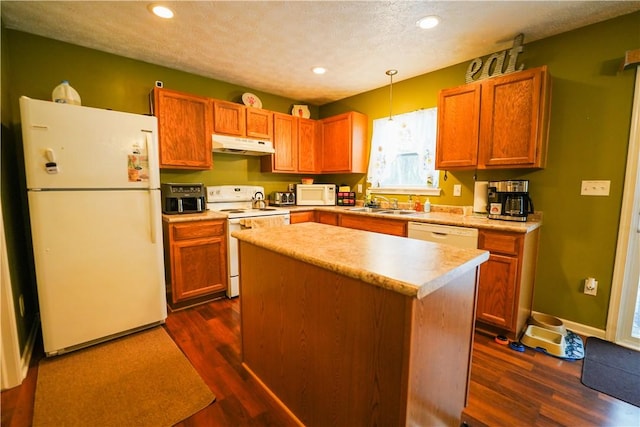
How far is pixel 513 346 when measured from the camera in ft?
6.82

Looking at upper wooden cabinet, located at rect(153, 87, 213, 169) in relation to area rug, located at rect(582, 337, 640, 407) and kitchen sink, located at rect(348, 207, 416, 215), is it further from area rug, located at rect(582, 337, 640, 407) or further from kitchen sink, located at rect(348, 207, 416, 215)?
area rug, located at rect(582, 337, 640, 407)

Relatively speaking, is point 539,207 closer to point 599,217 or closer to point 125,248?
point 599,217

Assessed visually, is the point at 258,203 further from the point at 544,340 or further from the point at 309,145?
the point at 544,340

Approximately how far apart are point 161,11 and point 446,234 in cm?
281

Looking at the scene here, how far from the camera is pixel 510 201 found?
2.38 meters

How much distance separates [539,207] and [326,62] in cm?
243

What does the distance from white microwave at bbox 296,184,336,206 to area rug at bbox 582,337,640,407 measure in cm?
288

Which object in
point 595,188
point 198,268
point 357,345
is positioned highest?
point 595,188

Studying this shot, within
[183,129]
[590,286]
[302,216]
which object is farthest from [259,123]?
[590,286]

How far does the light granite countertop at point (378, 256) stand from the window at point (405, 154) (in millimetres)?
1971

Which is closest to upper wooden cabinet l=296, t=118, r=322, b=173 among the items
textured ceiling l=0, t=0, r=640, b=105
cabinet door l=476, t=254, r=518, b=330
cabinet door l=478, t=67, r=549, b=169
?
textured ceiling l=0, t=0, r=640, b=105

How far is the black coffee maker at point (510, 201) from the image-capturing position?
2.32 meters

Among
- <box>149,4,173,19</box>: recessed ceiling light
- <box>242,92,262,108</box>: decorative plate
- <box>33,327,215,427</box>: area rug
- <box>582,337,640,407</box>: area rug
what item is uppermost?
<box>149,4,173,19</box>: recessed ceiling light

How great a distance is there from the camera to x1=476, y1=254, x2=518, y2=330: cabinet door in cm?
211
